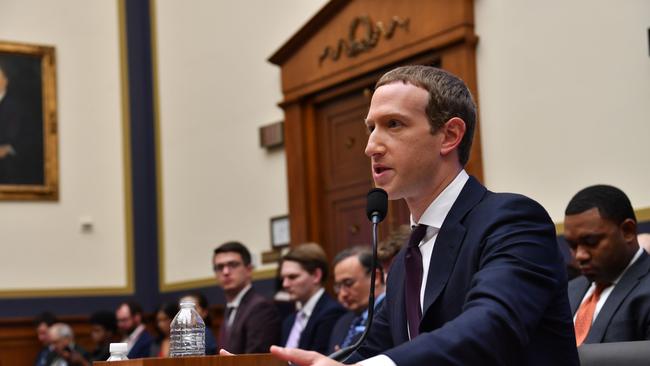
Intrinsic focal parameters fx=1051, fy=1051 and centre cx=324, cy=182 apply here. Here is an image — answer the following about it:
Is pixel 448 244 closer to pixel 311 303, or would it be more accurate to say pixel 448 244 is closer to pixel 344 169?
pixel 311 303

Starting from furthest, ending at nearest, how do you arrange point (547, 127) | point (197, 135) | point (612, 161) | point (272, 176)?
point (197, 135) < point (272, 176) < point (547, 127) < point (612, 161)

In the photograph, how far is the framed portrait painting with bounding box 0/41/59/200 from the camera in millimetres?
10281

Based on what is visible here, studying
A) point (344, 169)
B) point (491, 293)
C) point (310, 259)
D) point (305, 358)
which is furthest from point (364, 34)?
point (305, 358)

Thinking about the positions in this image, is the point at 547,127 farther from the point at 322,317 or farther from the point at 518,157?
the point at 322,317

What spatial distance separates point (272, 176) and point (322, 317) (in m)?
2.98

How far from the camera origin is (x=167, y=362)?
7.09 feet

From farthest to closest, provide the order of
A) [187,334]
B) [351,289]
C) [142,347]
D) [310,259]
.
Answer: [142,347]
[310,259]
[351,289]
[187,334]

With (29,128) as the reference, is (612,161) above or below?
below

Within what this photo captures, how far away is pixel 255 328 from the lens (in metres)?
6.46

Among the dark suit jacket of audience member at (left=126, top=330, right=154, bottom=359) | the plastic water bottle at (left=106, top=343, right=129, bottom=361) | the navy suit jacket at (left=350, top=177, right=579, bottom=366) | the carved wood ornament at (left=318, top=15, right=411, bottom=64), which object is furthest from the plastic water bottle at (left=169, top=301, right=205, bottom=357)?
the dark suit jacket of audience member at (left=126, top=330, right=154, bottom=359)

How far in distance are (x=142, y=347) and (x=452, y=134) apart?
704 cm

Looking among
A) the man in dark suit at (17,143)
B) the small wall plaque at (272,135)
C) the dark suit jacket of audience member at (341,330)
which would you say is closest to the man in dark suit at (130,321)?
the man in dark suit at (17,143)

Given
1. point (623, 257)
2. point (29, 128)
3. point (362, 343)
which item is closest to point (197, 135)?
point (29, 128)

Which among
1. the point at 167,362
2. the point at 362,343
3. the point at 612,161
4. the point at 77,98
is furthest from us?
the point at 77,98
